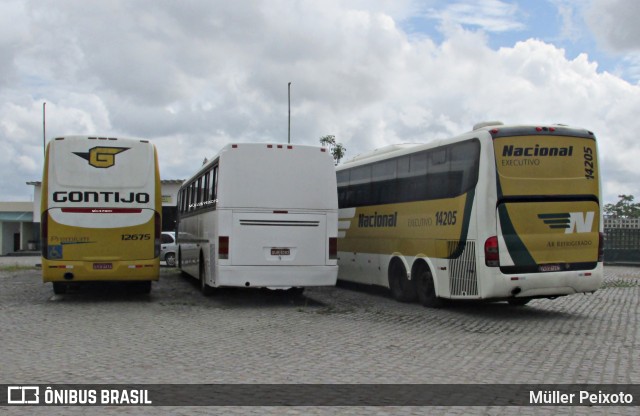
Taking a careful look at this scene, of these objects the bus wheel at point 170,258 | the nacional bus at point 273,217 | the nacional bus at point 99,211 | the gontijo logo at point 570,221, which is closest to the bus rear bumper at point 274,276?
the nacional bus at point 273,217

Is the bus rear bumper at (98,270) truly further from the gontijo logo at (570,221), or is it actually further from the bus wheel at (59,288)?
the gontijo logo at (570,221)

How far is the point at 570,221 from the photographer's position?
39.9 feet

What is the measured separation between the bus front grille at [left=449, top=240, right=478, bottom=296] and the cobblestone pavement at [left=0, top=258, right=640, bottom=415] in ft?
1.81

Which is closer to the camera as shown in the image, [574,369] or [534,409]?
[534,409]

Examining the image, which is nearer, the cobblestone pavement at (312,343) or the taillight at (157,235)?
the cobblestone pavement at (312,343)

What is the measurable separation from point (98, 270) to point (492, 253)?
802 centimetres

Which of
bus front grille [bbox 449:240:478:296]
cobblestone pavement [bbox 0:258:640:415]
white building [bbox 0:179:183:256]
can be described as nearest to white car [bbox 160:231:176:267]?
cobblestone pavement [bbox 0:258:640:415]

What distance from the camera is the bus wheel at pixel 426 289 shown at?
13.9m

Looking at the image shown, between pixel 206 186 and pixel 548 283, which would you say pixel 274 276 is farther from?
pixel 548 283

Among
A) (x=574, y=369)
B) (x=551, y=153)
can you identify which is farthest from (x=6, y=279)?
(x=574, y=369)

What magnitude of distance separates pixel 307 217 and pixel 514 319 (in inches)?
178

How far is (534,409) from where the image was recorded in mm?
6129

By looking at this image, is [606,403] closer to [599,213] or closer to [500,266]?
[500,266]

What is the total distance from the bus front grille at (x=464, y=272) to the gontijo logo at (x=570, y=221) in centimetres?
136
